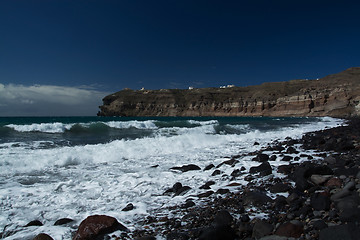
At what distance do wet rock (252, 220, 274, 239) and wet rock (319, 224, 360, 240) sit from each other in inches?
23.1

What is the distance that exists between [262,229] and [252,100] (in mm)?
99880

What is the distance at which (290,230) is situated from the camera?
2.56 m

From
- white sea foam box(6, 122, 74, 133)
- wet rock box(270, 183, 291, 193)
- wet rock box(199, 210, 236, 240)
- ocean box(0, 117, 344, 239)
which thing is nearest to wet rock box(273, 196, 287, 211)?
wet rock box(270, 183, 291, 193)

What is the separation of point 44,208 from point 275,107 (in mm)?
94642

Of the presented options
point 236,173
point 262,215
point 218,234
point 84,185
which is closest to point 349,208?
point 262,215

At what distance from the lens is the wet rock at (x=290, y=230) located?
252 centimetres

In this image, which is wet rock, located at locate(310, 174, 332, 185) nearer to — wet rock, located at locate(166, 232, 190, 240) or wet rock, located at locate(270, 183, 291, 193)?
wet rock, located at locate(270, 183, 291, 193)

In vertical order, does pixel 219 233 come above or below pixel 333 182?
below

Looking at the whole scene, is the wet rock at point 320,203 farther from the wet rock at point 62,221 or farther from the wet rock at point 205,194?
the wet rock at point 62,221

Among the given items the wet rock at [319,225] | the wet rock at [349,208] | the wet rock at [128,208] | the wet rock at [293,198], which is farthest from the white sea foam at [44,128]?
the wet rock at [349,208]

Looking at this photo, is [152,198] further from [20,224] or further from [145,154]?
[145,154]

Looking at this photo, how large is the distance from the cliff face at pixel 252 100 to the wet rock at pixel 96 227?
74.0 meters

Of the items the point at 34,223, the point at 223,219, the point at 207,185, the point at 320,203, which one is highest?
the point at 320,203

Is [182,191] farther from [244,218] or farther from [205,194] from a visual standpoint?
[244,218]
